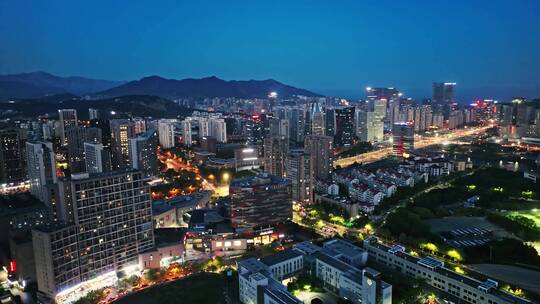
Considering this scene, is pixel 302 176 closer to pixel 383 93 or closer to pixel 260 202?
pixel 260 202

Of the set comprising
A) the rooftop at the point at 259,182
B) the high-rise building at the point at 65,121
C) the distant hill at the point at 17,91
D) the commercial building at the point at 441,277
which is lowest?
the commercial building at the point at 441,277

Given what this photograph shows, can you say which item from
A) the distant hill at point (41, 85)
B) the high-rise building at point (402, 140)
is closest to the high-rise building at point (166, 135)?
the high-rise building at point (402, 140)

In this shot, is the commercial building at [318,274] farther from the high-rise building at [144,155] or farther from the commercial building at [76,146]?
the commercial building at [76,146]

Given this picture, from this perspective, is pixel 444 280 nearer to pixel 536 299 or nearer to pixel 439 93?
pixel 536 299

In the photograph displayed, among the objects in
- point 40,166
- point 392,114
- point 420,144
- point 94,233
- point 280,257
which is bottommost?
point 280,257

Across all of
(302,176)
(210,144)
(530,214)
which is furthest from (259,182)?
(210,144)

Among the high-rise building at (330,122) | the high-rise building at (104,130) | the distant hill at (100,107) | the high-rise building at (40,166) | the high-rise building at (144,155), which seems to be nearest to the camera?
the high-rise building at (40,166)

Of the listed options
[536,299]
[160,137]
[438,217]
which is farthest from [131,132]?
[536,299]
